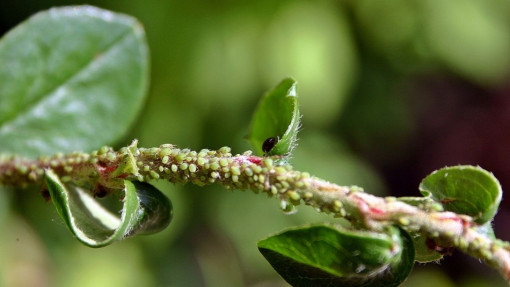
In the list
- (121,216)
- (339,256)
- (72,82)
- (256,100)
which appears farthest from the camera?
(256,100)

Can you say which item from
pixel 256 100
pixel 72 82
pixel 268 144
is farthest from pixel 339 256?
pixel 256 100

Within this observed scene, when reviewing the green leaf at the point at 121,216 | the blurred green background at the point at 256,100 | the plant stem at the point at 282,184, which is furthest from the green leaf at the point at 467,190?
the blurred green background at the point at 256,100

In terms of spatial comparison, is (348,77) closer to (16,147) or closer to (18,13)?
(18,13)

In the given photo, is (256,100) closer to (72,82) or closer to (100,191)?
(72,82)

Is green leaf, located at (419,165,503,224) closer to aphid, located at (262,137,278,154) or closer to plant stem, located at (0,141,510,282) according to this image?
plant stem, located at (0,141,510,282)

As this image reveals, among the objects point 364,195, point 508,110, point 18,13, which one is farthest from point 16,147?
point 508,110

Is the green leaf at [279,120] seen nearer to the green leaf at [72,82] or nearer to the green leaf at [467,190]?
the green leaf at [467,190]

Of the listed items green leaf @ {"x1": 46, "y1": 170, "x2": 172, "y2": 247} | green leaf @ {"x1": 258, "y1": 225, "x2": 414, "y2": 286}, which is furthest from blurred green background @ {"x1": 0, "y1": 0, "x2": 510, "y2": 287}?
green leaf @ {"x1": 258, "y1": 225, "x2": 414, "y2": 286}
